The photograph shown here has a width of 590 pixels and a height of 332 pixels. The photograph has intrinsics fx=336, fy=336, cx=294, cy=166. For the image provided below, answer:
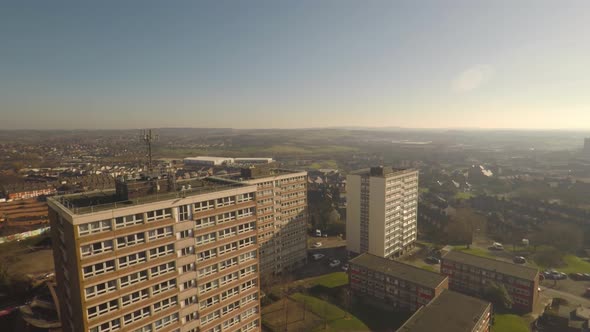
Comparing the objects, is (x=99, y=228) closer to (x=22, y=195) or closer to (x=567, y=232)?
(x=567, y=232)

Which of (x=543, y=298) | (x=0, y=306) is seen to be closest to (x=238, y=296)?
(x=0, y=306)

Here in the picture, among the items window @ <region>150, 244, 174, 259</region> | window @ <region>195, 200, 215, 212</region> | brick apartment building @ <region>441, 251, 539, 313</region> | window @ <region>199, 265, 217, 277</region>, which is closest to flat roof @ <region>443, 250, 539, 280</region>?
brick apartment building @ <region>441, 251, 539, 313</region>

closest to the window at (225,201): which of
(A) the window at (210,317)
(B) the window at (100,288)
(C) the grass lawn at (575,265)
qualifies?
(A) the window at (210,317)

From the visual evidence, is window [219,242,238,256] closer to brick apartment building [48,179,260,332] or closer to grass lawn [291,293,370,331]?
brick apartment building [48,179,260,332]

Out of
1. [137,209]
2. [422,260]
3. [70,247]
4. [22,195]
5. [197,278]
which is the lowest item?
[422,260]

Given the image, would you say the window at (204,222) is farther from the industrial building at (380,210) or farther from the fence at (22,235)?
the fence at (22,235)

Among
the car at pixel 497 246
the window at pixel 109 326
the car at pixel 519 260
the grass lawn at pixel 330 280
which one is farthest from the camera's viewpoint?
the car at pixel 497 246
